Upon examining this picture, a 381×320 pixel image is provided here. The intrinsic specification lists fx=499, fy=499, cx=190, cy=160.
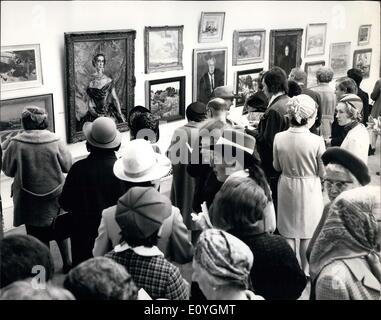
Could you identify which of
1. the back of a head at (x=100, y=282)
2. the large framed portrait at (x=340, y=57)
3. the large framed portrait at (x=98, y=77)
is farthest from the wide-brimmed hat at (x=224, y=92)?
the large framed portrait at (x=340, y=57)

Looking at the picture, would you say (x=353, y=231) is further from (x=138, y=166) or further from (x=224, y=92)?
(x=224, y=92)

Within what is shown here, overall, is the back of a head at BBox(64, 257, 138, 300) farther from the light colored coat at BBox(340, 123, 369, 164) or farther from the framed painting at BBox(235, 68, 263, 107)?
the framed painting at BBox(235, 68, 263, 107)

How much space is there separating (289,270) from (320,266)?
0.71 ft

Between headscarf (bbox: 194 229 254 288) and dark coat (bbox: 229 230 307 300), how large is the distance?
529mm

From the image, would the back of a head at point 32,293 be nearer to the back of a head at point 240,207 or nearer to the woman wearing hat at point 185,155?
the back of a head at point 240,207

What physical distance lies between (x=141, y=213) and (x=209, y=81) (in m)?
6.03

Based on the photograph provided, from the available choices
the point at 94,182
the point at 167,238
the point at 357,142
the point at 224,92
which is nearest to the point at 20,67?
the point at 94,182

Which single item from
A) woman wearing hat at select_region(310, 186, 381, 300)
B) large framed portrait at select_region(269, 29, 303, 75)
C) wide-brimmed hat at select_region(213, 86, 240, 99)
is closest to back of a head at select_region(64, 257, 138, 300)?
woman wearing hat at select_region(310, 186, 381, 300)

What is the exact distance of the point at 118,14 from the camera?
7.02 m

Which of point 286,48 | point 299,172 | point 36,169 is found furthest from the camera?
point 286,48

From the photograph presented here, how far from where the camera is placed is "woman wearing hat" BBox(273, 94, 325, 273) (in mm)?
5176

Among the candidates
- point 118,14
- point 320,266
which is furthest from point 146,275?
point 118,14

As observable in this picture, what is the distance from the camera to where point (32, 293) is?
7.54 feet
